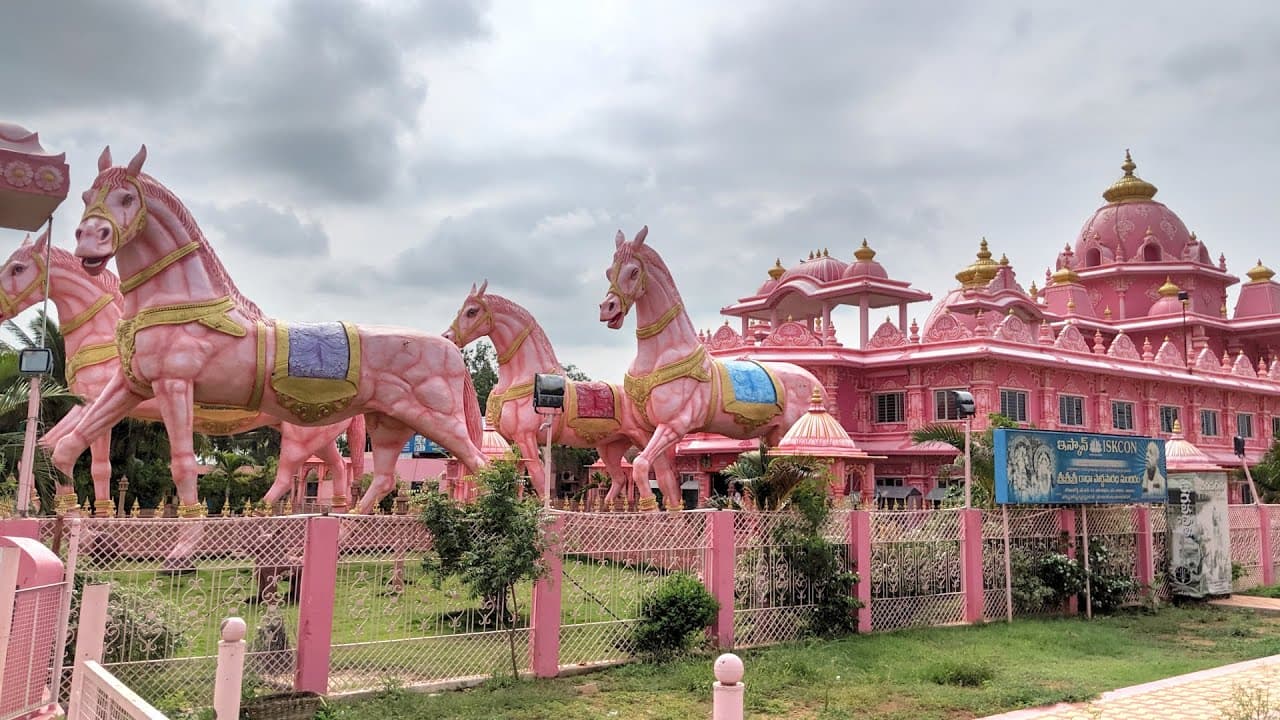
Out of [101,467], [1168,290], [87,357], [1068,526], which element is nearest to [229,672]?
[101,467]

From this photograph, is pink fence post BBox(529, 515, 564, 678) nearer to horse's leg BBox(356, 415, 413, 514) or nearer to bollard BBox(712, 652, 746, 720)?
horse's leg BBox(356, 415, 413, 514)

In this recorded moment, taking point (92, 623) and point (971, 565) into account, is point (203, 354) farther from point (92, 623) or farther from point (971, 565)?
point (971, 565)

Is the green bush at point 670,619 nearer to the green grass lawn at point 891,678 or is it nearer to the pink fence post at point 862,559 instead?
the green grass lawn at point 891,678

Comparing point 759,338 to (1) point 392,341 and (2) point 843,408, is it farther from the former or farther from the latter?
(1) point 392,341

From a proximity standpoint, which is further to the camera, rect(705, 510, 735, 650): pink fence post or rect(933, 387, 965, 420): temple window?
rect(933, 387, 965, 420): temple window

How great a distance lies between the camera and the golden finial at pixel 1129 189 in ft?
132

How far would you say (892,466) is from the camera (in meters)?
25.2

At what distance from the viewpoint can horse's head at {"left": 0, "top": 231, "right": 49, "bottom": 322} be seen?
11.1 m

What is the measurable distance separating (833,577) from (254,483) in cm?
2198

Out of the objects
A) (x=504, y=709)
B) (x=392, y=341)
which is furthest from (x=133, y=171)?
(x=504, y=709)

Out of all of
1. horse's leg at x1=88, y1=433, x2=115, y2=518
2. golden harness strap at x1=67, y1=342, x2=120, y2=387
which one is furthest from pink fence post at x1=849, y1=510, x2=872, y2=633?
golden harness strap at x1=67, y1=342, x2=120, y2=387

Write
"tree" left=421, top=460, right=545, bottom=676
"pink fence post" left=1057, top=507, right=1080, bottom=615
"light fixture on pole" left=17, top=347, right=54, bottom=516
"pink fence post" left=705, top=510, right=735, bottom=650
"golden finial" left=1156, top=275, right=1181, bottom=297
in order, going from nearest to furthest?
"light fixture on pole" left=17, top=347, right=54, bottom=516 < "tree" left=421, top=460, right=545, bottom=676 < "pink fence post" left=705, top=510, right=735, bottom=650 < "pink fence post" left=1057, top=507, right=1080, bottom=615 < "golden finial" left=1156, top=275, right=1181, bottom=297

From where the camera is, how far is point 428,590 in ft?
28.3

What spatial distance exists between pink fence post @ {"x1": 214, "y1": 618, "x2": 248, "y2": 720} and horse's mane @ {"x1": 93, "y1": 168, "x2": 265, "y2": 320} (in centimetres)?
546
